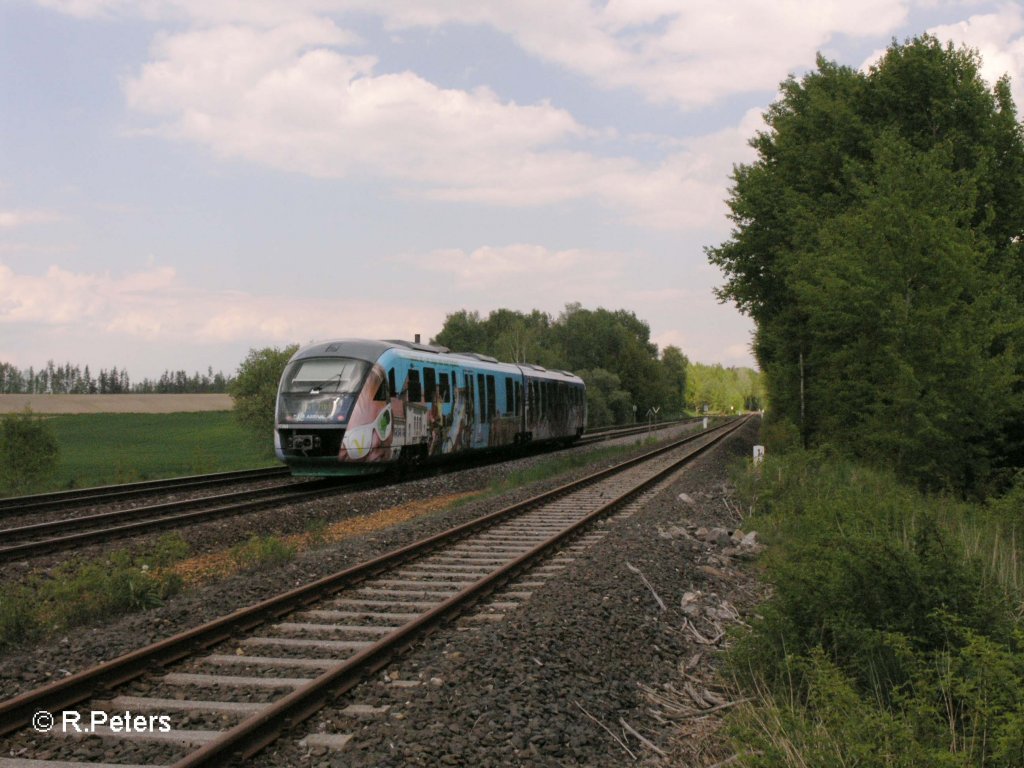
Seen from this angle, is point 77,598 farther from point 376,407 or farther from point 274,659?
point 376,407

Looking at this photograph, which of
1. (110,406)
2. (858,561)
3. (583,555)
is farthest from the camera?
(110,406)

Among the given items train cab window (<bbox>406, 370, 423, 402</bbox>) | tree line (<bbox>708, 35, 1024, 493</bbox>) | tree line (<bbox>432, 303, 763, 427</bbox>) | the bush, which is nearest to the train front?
train cab window (<bbox>406, 370, 423, 402</bbox>)

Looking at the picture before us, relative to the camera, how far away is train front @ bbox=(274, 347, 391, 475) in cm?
1839

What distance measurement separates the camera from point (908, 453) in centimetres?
1927

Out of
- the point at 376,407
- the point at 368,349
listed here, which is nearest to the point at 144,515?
the point at 376,407

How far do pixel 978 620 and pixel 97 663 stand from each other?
20.4 ft

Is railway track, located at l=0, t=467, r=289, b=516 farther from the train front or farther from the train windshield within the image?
the train windshield

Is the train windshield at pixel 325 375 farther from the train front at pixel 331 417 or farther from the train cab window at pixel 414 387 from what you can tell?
the train cab window at pixel 414 387

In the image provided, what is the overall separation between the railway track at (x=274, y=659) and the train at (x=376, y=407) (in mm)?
7547

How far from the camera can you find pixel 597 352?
102000 mm

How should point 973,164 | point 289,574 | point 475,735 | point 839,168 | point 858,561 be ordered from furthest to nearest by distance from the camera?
1. point 839,168
2. point 973,164
3. point 289,574
4. point 858,561
5. point 475,735

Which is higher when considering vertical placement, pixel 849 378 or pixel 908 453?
pixel 849 378

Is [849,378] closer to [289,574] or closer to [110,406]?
[289,574]

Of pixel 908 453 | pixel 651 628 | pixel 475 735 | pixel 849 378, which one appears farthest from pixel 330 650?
pixel 849 378
